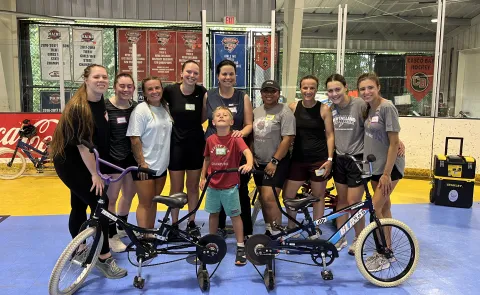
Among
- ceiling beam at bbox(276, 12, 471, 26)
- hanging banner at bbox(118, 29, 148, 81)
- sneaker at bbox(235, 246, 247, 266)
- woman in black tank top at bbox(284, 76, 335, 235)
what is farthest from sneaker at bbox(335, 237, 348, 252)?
ceiling beam at bbox(276, 12, 471, 26)

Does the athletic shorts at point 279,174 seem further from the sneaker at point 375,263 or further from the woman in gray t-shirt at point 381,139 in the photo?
the sneaker at point 375,263

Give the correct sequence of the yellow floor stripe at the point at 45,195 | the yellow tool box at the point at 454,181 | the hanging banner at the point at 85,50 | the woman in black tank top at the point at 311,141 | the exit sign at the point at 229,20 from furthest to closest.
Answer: the exit sign at the point at 229,20
the hanging banner at the point at 85,50
the yellow tool box at the point at 454,181
the yellow floor stripe at the point at 45,195
the woman in black tank top at the point at 311,141

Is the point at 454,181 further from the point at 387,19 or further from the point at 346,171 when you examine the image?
the point at 387,19

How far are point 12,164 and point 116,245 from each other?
4596 mm

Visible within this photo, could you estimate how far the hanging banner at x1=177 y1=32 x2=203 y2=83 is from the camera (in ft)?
27.1

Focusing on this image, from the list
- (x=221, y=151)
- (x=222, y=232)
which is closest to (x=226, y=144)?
(x=221, y=151)

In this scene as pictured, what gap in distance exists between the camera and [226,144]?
3174 mm

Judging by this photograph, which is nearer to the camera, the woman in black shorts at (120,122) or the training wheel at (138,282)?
the training wheel at (138,282)

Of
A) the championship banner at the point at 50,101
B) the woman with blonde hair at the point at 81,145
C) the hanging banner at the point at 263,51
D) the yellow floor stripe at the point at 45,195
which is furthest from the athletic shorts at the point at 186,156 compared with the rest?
the championship banner at the point at 50,101

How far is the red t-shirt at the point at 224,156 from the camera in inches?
124

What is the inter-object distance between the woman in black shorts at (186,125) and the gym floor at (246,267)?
603 mm

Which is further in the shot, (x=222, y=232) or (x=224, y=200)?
(x=222, y=232)

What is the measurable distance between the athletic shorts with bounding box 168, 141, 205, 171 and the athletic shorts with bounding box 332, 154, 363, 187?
1.30 m

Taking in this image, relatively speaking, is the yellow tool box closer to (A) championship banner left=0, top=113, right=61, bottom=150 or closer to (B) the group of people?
(B) the group of people
